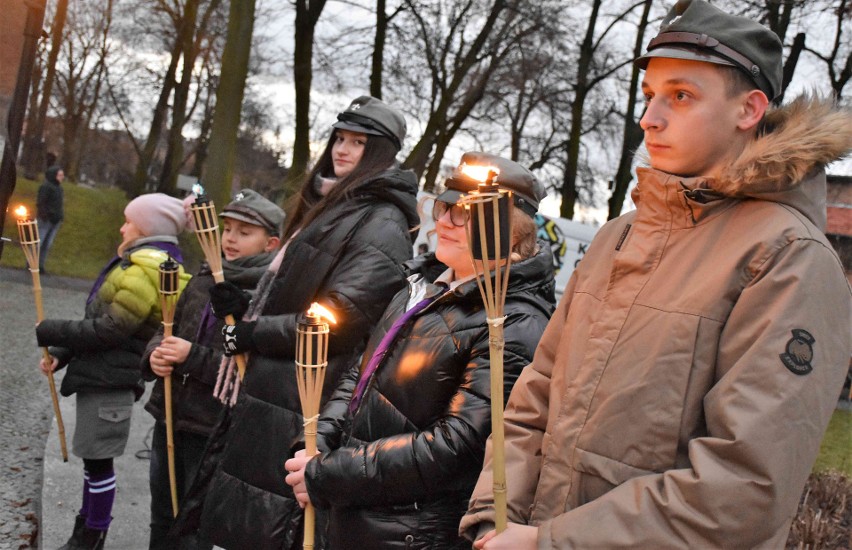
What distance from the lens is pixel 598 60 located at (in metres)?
19.2

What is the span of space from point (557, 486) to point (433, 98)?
60.4 ft

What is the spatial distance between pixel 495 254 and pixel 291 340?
5.25 feet

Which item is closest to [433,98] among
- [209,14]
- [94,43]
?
[209,14]

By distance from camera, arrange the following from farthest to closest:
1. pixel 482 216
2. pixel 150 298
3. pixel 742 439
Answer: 1. pixel 150 298
2. pixel 482 216
3. pixel 742 439

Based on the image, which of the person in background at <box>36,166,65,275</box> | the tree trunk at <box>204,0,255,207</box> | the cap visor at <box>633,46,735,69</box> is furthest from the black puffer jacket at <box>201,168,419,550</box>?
the person in background at <box>36,166,65,275</box>

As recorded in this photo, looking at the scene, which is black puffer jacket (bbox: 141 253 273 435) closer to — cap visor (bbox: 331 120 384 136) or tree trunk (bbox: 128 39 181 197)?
cap visor (bbox: 331 120 384 136)

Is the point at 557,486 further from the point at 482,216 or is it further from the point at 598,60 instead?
the point at 598,60

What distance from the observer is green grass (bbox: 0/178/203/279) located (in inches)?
642

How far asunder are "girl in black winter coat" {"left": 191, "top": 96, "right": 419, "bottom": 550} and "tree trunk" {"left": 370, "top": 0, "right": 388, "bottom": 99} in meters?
12.7

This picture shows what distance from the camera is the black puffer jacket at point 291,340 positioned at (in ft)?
10.3

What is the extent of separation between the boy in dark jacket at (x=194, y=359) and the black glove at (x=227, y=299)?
42 cm

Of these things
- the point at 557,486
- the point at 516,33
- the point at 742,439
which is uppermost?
the point at 516,33

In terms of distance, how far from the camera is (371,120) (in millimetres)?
3516

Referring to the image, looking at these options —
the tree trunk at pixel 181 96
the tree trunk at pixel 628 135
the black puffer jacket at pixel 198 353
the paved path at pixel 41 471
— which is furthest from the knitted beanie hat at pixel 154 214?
the tree trunk at pixel 181 96
